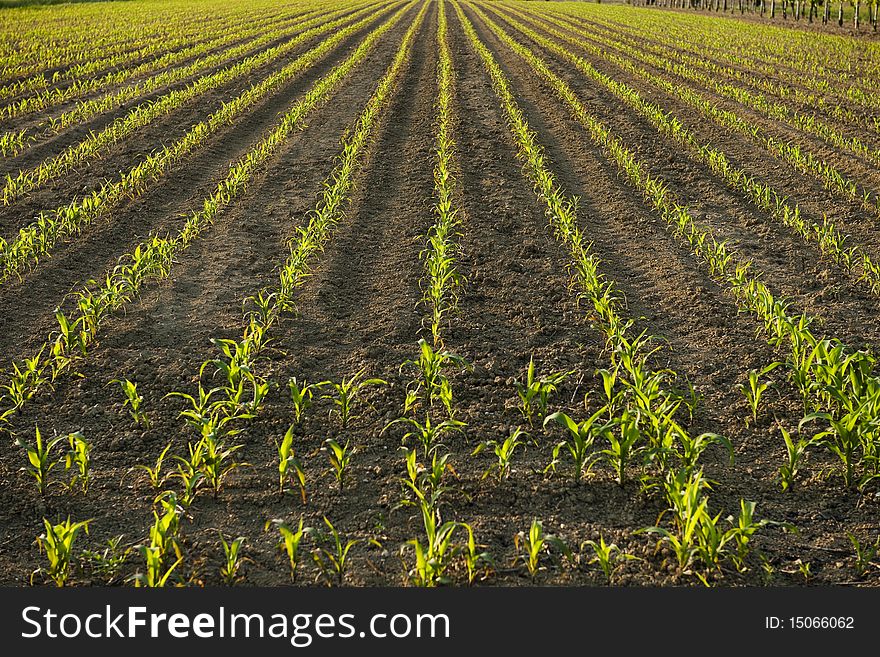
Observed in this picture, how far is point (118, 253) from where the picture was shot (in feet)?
25.4

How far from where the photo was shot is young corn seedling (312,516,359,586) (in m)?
3.58

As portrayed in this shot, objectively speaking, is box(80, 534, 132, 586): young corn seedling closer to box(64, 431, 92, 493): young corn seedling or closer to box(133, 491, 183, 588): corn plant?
box(133, 491, 183, 588): corn plant

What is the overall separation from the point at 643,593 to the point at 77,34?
1179 inches

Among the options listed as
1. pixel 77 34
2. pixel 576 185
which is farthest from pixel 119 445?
pixel 77 34

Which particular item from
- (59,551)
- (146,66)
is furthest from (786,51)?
(59,551)

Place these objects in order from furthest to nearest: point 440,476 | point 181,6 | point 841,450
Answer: point 181,6
point 841,450
point 440,476

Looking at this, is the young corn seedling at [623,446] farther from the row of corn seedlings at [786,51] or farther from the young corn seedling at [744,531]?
the row of corn seedlings at [786,51]

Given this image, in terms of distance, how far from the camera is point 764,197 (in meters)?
9.23

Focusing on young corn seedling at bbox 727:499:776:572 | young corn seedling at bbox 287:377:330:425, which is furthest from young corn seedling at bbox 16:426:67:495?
young corn seedling at bbox 727:499:776:572

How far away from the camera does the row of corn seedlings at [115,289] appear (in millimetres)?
5273

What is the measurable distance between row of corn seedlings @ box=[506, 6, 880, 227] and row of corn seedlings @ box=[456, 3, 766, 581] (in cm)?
464

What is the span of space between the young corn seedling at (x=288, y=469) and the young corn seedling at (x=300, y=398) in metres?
0.35

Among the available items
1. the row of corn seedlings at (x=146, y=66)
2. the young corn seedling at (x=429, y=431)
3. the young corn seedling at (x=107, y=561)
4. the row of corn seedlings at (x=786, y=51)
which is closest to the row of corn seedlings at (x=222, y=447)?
the young corn seedling at (x=107, y=561)

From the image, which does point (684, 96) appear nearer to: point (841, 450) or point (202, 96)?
point (202, 96)
